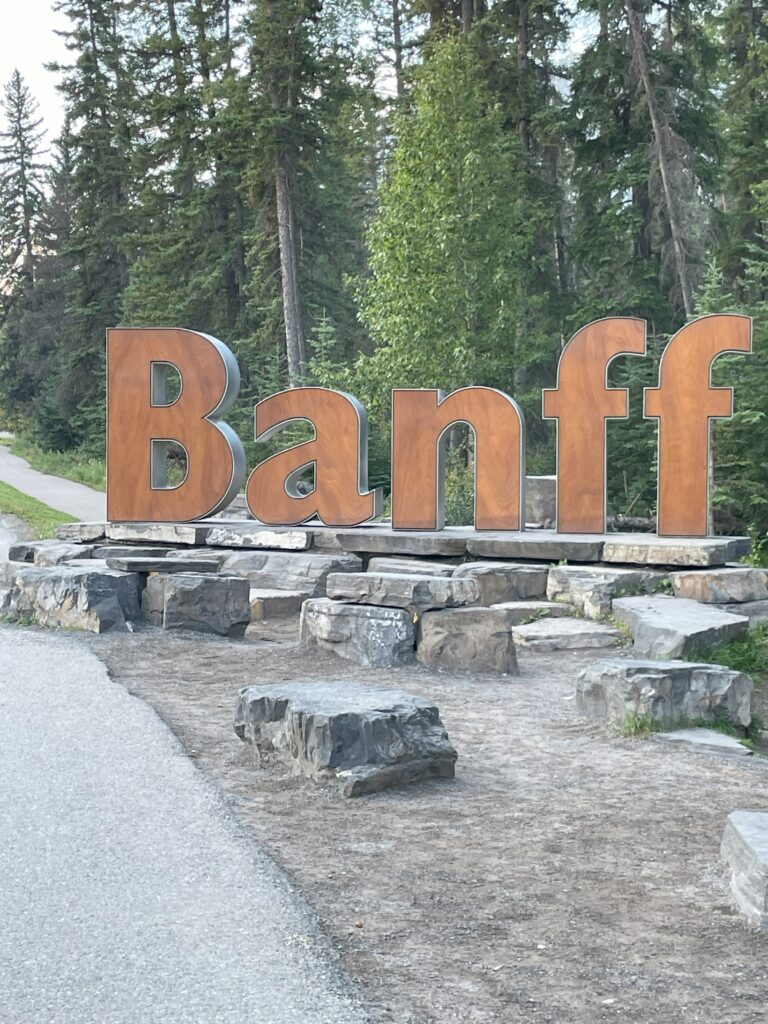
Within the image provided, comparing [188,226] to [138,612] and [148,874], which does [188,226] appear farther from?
[148,874]

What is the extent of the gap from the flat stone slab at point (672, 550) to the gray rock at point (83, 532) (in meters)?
6.26

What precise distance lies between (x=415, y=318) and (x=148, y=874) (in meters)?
19.1

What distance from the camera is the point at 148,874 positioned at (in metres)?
4.26

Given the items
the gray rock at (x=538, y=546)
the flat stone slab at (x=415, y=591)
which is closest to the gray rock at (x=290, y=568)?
the gray rock at (x=538, y=546)

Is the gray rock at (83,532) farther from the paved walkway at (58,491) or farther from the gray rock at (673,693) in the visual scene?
the gray rock at (673,693)

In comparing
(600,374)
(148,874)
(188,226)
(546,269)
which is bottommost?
(148,874)

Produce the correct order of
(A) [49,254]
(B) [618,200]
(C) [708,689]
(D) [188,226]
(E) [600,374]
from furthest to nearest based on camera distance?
1. (A) [49,254]
2. (D) [188,226]
3. (B) [618,200]
4. (E) [600,374]
5. (C) [708,689]

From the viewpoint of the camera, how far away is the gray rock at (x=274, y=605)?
1179cm

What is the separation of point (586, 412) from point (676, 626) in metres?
4.40

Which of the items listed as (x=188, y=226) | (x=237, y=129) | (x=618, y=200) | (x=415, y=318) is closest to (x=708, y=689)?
(x=415, y=318)

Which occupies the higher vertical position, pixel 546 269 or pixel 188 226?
pixel 188 226

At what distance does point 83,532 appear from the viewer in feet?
48.1

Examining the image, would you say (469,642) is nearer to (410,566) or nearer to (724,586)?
(724,586)

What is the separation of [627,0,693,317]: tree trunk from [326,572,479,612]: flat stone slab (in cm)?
1398
